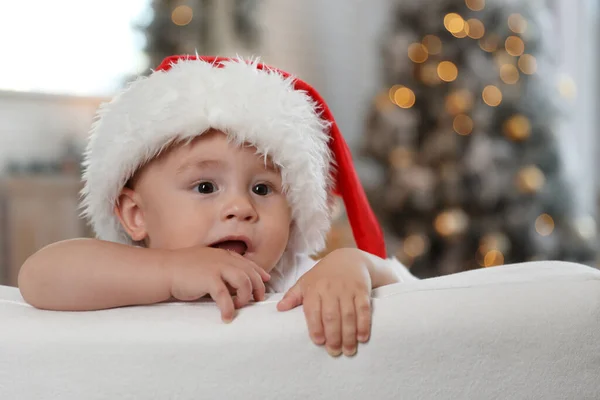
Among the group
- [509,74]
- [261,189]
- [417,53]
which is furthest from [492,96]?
Answer: [261,189]

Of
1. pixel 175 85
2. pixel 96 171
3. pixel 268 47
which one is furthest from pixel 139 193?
pixel 268 47

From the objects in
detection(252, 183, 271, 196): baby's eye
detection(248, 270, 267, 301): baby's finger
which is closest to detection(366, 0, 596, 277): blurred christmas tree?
detection(252, 183, 271, 196): baby's eye

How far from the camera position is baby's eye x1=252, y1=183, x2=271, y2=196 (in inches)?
44.7

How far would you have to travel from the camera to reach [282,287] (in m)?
1.28

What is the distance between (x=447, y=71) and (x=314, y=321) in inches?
116

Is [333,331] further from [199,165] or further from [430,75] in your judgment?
[430,75]

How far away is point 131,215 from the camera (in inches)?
47.1

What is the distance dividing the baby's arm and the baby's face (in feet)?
0.75

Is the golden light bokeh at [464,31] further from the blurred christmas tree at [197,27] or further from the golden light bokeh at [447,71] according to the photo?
the blurred christmas tree at [197,27]

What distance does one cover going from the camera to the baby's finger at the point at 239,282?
747 mm

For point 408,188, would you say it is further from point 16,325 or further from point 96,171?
point 16,325

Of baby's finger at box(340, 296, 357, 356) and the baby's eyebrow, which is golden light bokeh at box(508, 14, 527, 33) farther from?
baby's finger at box(340, 296, 357, 356)

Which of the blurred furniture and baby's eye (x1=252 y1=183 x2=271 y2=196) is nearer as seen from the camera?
baby's eye (x1=252 y1=183 x2=271 y2=196)

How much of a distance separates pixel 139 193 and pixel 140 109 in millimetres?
148
